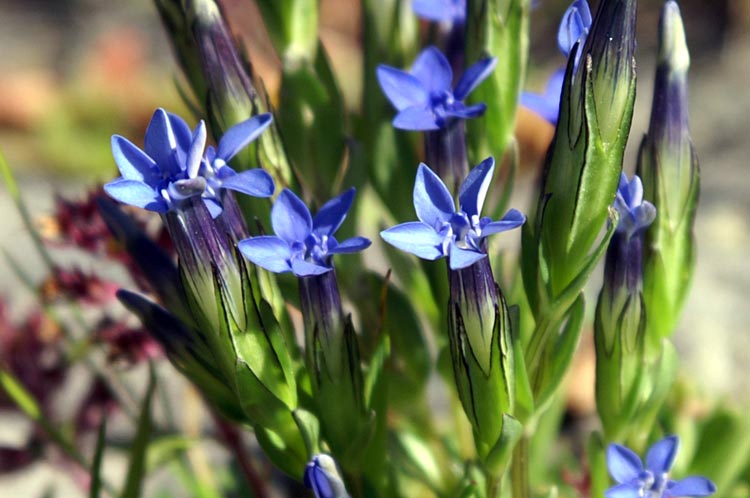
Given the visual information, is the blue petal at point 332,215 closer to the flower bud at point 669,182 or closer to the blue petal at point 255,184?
the blue petal at point 255,184

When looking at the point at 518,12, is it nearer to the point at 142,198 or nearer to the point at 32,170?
the point at 142,198

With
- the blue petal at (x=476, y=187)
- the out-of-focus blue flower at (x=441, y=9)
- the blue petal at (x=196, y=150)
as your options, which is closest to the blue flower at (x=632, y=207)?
the blue petal at (x=476, y=187)

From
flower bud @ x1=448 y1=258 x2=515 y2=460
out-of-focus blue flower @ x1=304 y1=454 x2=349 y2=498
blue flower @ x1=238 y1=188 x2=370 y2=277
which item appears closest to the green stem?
flower bud @ x1=448 y1=258 x2=515 y2=460

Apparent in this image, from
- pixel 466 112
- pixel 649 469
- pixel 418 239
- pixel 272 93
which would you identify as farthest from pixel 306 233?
pixel 272 93

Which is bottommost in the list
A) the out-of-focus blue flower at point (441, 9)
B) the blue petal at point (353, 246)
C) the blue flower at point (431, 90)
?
the blue petal at point (353, 246)

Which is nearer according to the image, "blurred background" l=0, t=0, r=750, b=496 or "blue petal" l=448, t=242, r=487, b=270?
"blue petal" l=448, t=242, r=487, b=270

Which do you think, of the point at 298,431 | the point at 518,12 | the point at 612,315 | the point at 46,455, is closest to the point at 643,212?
the point at 612,315

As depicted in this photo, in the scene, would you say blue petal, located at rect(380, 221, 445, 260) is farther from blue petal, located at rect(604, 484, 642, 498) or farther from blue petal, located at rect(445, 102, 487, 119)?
blue petal, located at rect(604, 484, 642, 498)
